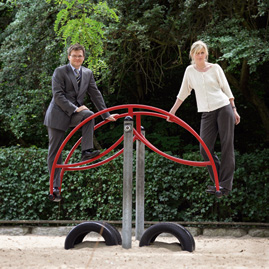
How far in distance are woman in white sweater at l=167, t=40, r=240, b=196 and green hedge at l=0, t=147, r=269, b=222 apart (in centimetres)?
319

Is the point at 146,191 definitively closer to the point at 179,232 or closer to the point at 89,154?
the point at 179,232

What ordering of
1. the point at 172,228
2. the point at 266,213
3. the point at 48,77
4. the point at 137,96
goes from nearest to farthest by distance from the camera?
the point at 172,228
the point at 266,213
the point at 48,77
the point at 137,96

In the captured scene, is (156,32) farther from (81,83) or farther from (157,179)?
A: (81,83)

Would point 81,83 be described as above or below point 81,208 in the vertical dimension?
above

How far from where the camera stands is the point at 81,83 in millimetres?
5918

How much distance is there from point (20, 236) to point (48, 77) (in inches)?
117

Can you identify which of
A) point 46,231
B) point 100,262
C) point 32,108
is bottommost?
point 46,231

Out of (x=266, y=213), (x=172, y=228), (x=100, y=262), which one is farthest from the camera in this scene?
(x=266, y=213)

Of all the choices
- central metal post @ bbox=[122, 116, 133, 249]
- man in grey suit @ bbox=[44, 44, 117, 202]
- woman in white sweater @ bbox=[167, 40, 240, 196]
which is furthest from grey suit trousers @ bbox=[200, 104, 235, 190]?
man in grey suit @ bbox=[44, 44, 117, 202]

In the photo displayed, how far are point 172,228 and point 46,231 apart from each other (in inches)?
157

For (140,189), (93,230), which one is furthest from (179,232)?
(93,230)

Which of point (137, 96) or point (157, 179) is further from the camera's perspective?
point (137, 96)

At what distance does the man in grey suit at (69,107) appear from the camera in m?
5.74

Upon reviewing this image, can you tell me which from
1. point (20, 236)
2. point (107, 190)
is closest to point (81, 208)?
point (107, 190)
